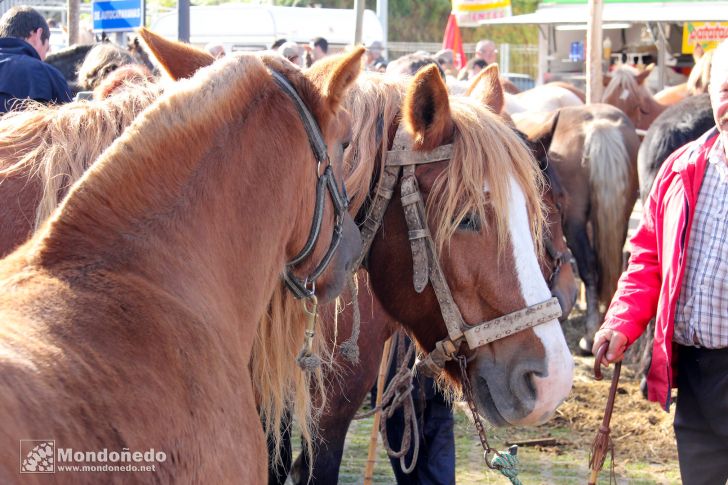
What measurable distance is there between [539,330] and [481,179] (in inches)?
18.3

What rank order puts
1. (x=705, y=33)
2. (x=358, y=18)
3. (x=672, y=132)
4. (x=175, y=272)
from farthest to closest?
(x=705, y=33)
(x=358, y=18)
(x=672, y=132)
(x=175, y=272)

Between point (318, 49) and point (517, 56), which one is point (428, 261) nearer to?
point (318, 49)

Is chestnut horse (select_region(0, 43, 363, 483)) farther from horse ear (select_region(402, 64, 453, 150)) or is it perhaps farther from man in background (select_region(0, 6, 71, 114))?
man in background (select_region(0, 6, 71, 114))

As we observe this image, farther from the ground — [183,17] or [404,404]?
[183,17]

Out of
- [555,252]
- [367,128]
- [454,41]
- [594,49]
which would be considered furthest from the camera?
[454,41]

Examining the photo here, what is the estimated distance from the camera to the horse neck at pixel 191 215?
67.6 inches

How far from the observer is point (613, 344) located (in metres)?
3.00

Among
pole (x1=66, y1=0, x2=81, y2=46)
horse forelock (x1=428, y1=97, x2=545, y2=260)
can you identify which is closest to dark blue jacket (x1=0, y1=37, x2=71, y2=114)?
horse forelock (x1=428, y1=97, x2=545, y2=260)

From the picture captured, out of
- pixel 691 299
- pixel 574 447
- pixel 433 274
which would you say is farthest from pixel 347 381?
pixel 574 447

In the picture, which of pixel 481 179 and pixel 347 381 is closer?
pixel 481 179

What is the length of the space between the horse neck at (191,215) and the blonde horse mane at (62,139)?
0.78m

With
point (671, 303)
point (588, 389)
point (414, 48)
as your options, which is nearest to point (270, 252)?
point (671, 303)

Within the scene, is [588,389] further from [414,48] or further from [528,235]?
[414,48]

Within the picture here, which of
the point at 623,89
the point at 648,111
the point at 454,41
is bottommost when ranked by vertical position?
the point at 648,111
